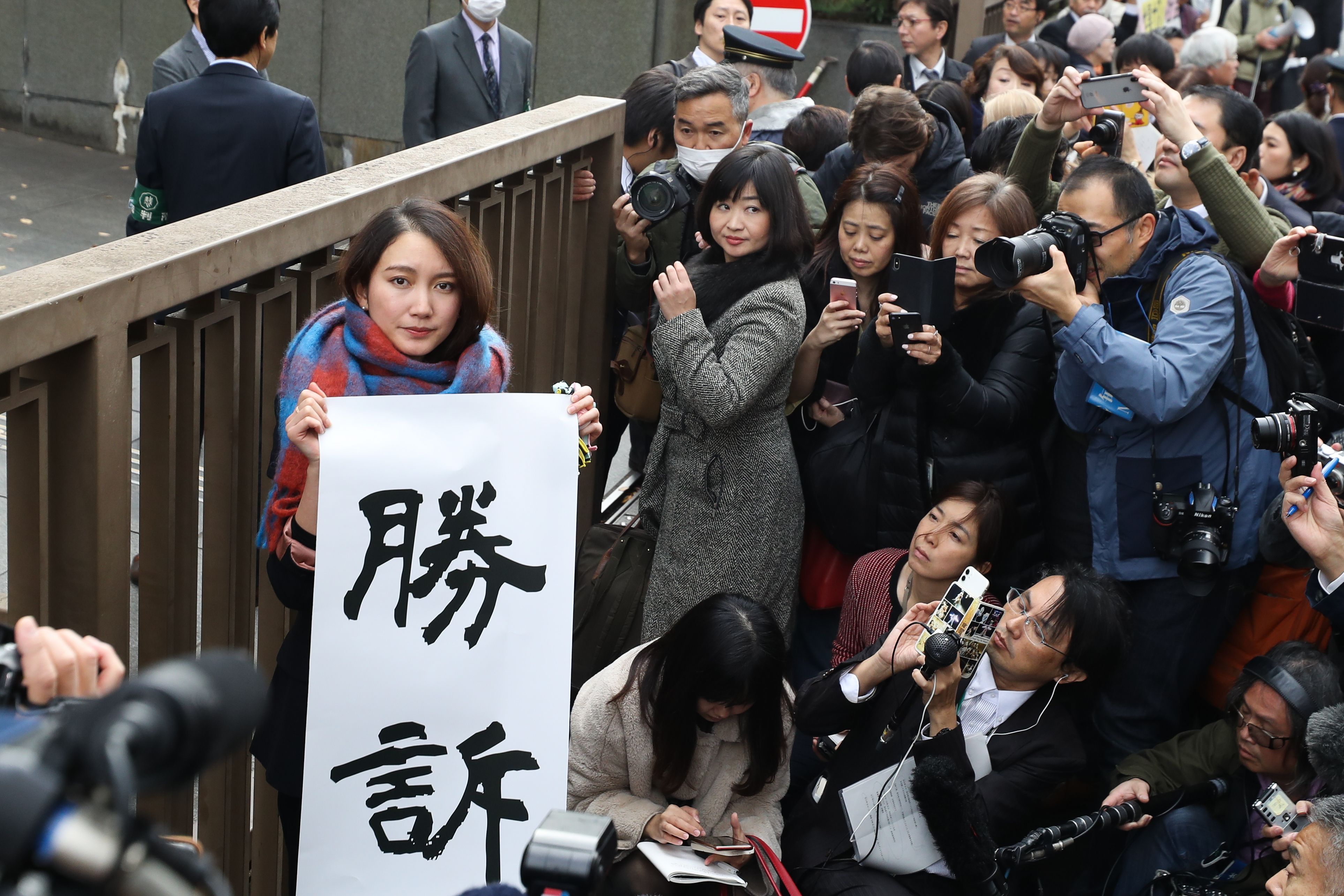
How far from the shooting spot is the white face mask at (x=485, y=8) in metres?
6.66

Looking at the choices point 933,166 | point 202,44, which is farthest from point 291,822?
point 202,44

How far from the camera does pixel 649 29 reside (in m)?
10.5

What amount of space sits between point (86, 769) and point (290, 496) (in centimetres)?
180

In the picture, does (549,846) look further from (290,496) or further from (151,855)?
(290,496)

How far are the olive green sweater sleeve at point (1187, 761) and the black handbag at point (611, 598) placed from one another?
4.76 ft

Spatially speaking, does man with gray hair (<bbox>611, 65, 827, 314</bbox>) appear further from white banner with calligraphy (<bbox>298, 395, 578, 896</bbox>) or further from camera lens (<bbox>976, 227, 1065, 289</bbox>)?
white banner with calligraphy (<bbox>298, 395, 578, 896</bbox>)

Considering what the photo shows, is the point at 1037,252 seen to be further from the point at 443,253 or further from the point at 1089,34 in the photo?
the point at 1089,34

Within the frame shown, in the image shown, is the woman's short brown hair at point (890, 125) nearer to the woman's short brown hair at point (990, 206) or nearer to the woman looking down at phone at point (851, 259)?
the woman looking down at phone at point (851, 259)

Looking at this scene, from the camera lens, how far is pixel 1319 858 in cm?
274

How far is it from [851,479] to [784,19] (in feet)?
13.1

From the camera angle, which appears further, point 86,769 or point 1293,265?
point 1293,265

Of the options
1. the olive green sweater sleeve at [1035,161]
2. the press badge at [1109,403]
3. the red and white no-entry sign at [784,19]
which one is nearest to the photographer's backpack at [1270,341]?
the press badge at [1109,403]

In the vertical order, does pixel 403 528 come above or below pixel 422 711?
above

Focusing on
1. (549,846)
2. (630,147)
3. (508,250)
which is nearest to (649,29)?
(630,147)
